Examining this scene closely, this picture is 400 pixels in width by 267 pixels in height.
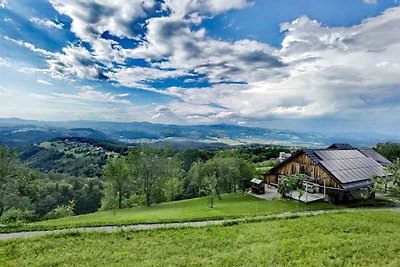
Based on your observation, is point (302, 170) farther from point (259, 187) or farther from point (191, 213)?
point (191, 213)

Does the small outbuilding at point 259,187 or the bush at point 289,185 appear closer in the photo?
the bush at point 289,185

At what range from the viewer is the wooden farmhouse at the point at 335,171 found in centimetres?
4359

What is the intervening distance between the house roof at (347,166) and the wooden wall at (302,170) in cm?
67

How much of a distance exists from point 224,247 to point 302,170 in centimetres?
3773

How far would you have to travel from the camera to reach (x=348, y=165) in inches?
1945

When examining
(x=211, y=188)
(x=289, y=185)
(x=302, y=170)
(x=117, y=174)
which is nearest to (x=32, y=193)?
(x=117, y=174)

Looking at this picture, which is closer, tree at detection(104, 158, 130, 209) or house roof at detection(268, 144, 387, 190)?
house roof at detection(268, 144, 387, 190)

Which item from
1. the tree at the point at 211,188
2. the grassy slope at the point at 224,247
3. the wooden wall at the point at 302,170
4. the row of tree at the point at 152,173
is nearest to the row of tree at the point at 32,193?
the row of tree at the point at 152,173

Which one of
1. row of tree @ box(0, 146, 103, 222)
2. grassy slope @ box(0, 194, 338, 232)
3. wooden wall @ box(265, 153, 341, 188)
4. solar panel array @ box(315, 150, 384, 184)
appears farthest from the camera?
row of tree @ box(0, 146, 103, 222)

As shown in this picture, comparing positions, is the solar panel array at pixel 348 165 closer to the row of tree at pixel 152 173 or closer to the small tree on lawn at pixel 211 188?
the row of tree at pixel 152 173

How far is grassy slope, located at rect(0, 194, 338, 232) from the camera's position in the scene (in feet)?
83.5

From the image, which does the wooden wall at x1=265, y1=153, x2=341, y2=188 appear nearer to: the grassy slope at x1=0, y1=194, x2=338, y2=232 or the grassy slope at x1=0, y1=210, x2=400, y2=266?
the grassy slope at x1=0, y1=194, x2=338, y2=232

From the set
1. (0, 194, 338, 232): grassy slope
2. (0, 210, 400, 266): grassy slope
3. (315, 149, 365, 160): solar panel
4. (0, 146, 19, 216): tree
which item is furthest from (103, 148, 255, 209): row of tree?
(0, 210, 400, 266): grassy slope

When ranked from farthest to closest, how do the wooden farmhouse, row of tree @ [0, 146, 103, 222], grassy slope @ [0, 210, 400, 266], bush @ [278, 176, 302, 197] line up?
row of tree @ [0, 146, 103, 222]
bush @ [278, 176, 302, 197]
the wooden farmhouse
grassy slope @ [0, 210, 400, 266]
